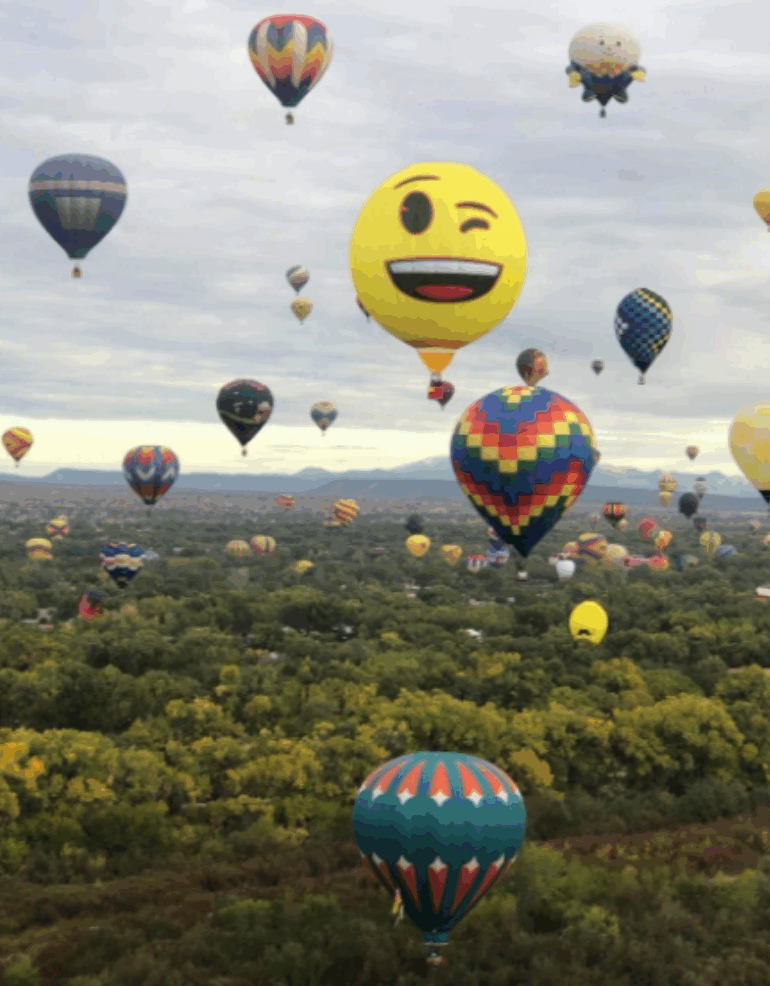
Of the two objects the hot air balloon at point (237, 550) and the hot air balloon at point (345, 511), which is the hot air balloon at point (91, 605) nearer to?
the hot air balloon at point (237, 550)

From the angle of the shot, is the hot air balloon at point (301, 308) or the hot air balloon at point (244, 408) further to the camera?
the hot air balloon at point (301, 308)

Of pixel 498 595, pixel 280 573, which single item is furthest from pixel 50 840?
pixel 280 573

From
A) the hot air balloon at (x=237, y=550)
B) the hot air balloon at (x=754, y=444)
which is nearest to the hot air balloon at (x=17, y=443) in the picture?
the hot air balloon at (x=237, y=550)

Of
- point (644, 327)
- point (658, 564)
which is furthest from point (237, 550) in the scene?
point (644, 327)

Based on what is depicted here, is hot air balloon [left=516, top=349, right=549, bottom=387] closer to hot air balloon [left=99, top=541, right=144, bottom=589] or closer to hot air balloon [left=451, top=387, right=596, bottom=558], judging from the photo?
hot air balloon [left=99, top=541, right=144, bottom=589]

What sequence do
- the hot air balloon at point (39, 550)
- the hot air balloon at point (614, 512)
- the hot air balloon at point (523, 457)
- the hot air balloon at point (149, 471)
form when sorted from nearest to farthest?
the hot air balloon at point (523, 457), the hot air balloon at point (149, 471), the hot air balloon at point (614, 512), the hot air balloon at point (39, 550)

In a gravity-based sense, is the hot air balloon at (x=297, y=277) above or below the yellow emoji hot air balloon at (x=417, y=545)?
above

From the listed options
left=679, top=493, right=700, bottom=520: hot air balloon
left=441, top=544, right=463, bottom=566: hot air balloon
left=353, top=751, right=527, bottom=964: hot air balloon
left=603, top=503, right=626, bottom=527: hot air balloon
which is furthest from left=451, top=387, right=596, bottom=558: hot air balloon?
left=679, top=493, right=700, bottom=520: hot air balloon
